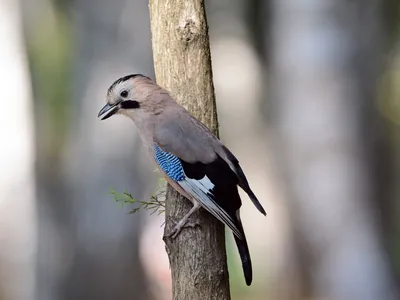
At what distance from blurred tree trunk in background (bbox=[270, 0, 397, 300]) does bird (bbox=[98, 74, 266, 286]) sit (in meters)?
3.18

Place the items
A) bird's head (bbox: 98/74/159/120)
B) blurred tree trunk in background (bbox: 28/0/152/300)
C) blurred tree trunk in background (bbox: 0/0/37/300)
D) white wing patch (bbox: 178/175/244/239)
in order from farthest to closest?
blurred tree trunk in background (bbox: 0/0/37/300) < blurred tree trunk in background (bbox: 28/0/152/300) < bird's head (bbox: 98/74/159/120) < white wing patch (bbox: 178/175/244/239)

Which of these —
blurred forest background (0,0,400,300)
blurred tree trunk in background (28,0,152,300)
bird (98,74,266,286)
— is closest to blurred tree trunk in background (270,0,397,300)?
blurred forest background (0,0,400,300)

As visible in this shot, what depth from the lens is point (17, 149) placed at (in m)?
6.44

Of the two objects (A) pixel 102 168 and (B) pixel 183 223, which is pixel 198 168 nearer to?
(B) pixel 183 223

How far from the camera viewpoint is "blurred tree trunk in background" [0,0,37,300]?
6.28 metres

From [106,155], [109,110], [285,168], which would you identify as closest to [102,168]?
[106,155]

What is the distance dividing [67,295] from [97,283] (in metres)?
0.35

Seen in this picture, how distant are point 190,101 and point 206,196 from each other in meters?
0.35

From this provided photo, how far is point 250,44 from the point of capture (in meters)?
8.43

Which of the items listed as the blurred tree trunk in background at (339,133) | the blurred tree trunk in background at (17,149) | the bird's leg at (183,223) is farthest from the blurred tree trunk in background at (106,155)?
the bird's leg at (183,223)

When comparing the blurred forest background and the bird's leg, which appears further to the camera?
the blurred forest background

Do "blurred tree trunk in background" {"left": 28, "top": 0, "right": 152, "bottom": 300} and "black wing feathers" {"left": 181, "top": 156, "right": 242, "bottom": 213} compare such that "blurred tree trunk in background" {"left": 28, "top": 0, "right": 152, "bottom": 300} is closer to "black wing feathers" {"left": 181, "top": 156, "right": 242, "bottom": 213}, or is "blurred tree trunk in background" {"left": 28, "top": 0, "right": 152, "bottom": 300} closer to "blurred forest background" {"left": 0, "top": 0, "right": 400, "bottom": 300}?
"blurred forest background" {"left": 0, "top": 0, "right": 400, "bottom": 300}

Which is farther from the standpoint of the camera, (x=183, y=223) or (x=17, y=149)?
(x=17, y=149)

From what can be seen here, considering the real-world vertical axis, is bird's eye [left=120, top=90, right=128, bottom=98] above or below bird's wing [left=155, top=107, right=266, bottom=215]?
above
